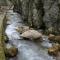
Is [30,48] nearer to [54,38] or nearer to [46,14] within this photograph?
[54,38]

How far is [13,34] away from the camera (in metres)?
9.60

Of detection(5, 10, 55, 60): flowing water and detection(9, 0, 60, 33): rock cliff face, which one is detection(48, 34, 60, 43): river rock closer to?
detection(5, 10, 55, 60): flowing water

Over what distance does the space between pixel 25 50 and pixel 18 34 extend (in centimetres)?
227

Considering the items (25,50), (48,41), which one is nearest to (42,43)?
(48,41)

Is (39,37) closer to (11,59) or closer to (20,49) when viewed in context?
(20,49)

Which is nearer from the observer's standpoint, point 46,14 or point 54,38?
point 54,38

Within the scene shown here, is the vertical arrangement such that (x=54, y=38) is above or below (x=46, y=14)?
below

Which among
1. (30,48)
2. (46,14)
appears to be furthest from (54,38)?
(46,14)

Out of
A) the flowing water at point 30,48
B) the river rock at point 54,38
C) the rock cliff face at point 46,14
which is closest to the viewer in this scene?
the flowing water at point 30,48

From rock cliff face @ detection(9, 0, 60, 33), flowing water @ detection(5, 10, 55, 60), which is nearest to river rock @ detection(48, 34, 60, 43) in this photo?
flowing water @ detection(5, 10, 55, 60)

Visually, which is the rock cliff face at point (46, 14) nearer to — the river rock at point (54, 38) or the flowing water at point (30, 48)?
the river rock at point (54, 38)

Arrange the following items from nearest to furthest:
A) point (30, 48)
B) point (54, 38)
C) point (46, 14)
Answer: point (30, 48)
point (54, 38)
point (46, 14)

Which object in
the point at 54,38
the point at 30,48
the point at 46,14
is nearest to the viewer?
the point at 30,48

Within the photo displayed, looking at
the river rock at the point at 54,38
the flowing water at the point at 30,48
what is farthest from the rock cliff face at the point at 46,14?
the flowing water at the point at 30,48
